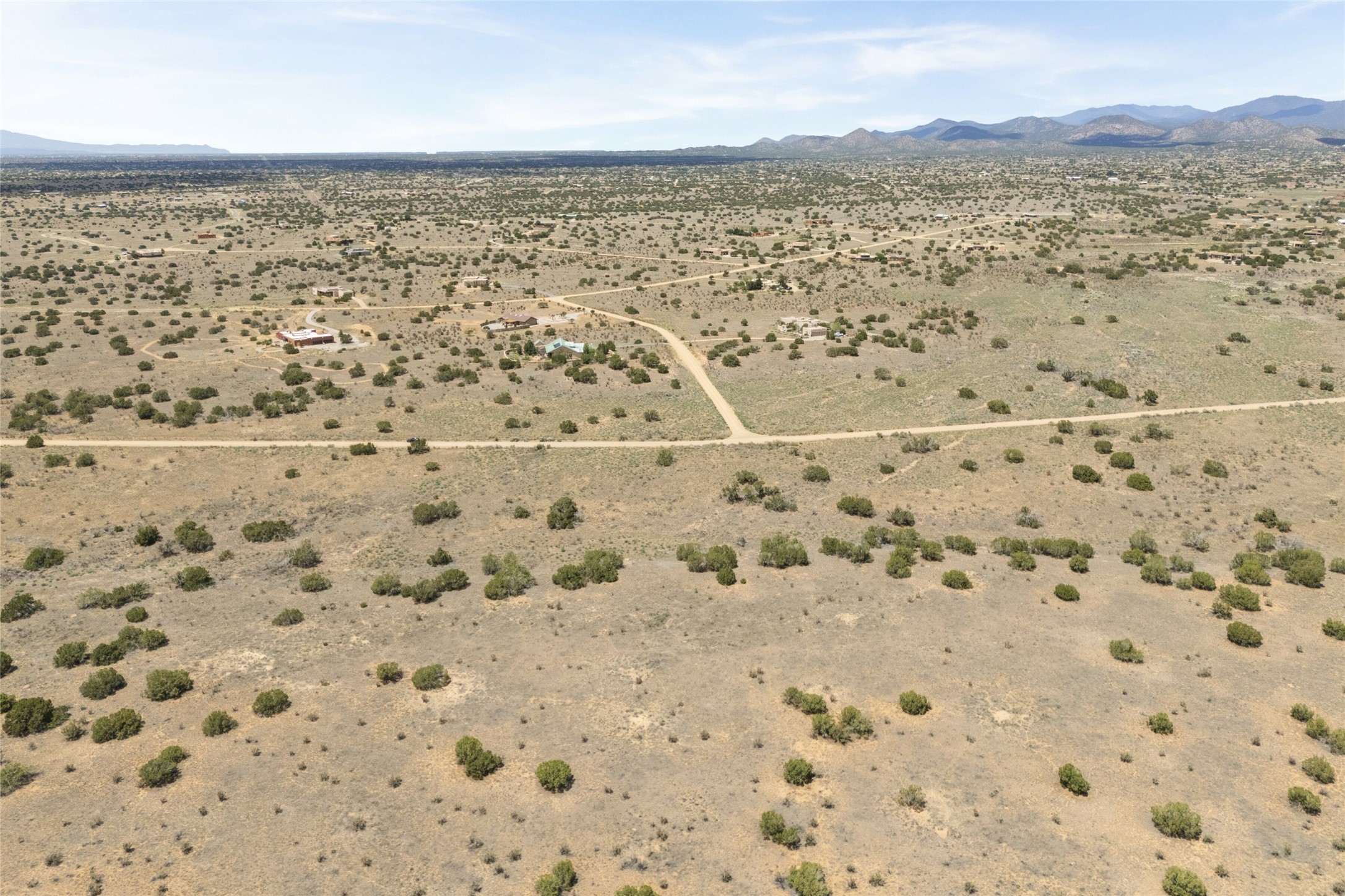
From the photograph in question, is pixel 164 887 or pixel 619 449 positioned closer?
pixel 164 887

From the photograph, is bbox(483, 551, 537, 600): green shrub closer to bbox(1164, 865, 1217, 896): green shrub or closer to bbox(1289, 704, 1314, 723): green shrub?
bbox(1164, 865, 1217, 896): green shrub

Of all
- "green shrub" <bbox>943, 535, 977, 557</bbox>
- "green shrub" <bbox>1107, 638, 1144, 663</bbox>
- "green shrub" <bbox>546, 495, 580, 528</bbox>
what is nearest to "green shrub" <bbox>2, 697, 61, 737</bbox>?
"green shrub" <bbox>546, 495, 580, 528</bbox>

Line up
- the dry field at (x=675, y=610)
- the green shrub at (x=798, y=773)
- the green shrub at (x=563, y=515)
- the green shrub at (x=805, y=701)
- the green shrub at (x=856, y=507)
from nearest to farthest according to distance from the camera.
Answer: the dry field at (x=675, y=610), the green shrub at (x=798, y=773), the green shrub at (x=805, y=701), the green shrub at (x=563, y=515), the green shrub at (x=856, y=507)

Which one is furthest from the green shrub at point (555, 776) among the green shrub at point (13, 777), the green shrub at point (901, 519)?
the green shrub at point (901, 519)

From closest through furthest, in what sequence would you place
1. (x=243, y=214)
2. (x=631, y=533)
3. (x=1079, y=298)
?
(x=631, y=533), (x=1079, y=298), (x=243, y=214)

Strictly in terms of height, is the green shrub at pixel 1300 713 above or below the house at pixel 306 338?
below

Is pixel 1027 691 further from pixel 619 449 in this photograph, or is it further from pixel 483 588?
pixel 619 449

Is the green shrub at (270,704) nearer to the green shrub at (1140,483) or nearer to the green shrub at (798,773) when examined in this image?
the green shrub at (798,773)

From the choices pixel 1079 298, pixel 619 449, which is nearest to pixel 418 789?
pixel 619 449
